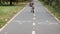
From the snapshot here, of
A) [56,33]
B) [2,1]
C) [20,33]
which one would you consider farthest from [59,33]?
[2,1]

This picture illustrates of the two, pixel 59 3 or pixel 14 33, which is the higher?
pixel 14 33

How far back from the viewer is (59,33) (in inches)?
515

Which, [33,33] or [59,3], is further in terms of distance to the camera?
[59,3]

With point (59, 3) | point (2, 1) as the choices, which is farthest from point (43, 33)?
point (2, 1)

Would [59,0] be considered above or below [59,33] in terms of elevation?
below

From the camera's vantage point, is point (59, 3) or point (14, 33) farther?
point (59, 3)

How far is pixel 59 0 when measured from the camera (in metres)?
41.5

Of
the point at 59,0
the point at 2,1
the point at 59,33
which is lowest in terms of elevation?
the point at 2,1

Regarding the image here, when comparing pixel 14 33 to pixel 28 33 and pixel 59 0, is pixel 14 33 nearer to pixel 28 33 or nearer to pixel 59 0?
pixel 28 33

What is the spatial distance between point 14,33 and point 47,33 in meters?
1.89

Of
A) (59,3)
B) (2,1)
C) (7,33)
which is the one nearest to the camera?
(7,33)

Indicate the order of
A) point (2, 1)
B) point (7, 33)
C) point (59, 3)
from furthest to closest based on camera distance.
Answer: point (2, 1) < point (59, 3) < point (7, 33)

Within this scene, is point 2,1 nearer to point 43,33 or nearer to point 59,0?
point 59,0

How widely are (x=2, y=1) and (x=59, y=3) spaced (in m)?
26.3
